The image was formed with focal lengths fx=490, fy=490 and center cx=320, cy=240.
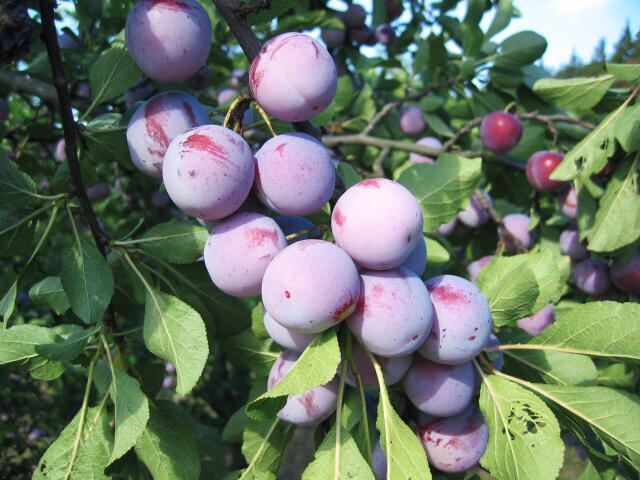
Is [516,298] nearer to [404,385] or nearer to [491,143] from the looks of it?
[404,385]

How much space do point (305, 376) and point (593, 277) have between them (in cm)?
144

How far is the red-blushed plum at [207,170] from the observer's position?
2.53ft

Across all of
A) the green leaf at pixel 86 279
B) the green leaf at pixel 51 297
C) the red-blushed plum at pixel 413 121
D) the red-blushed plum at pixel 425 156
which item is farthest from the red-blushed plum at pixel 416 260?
the red-blushed plum at pixel 413 121

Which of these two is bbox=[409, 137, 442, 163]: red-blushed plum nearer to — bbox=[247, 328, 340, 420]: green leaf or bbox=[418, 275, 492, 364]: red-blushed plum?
bbox=[418, 275, 492, 364]: red-blushed plum

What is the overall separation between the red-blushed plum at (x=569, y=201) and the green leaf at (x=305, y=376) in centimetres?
129

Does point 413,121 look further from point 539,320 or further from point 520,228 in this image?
point 539,320

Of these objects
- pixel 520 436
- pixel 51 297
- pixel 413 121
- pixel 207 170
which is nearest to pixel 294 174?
pixel 207 170

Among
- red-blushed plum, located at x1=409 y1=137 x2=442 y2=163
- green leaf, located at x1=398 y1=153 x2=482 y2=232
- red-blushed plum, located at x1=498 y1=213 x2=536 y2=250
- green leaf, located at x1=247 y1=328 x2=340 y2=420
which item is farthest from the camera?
red-blushed plum, located at x1=409 y1=137 x2=442 y2=163

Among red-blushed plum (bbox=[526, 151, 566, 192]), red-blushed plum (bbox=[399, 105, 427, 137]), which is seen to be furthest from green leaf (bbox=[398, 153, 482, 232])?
red-blushed plum (bbox=[399, 105, 427, 137])

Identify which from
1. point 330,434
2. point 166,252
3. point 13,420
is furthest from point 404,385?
point 13,420

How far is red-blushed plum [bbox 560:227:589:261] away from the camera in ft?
5.87

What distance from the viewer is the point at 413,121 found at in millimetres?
2414

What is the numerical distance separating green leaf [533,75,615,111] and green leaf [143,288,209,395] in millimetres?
1263

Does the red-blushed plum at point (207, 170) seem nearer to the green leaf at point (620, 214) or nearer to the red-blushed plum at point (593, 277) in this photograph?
the green leaf at point (620, 214)
